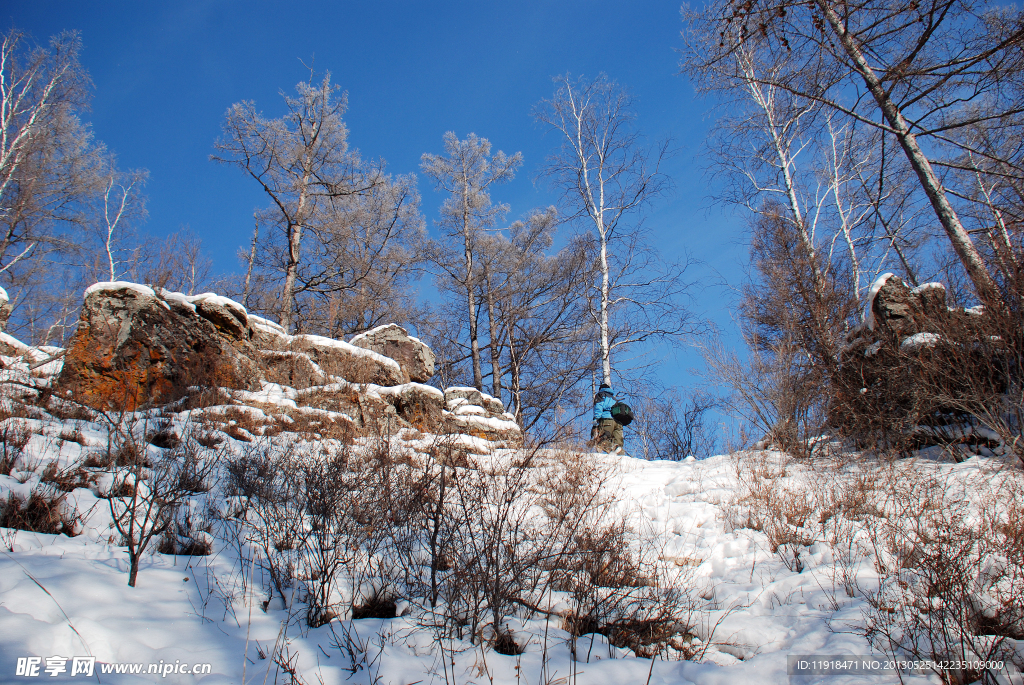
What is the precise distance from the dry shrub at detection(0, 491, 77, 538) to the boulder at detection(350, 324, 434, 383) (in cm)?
706

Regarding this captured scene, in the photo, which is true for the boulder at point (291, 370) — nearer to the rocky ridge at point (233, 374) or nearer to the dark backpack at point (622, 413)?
the rocky ridge at point (233, 374)

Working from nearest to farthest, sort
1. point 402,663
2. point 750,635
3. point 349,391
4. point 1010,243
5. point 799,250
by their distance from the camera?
point 402,663
point 750,635
point 1010,243
point 349,391
point 799,250

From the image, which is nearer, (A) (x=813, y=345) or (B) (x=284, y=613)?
(B) (x=284, y=613)

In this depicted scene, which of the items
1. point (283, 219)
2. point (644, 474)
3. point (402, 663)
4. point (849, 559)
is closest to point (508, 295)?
Answer: point (283, 219)

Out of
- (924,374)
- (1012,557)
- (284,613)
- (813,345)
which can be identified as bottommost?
(284,613)

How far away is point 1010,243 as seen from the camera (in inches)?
192

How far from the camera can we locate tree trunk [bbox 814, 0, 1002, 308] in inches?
194

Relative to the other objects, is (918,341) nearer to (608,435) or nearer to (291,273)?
(608,435)

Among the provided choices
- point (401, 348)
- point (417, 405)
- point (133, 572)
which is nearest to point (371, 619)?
point (133, 572)

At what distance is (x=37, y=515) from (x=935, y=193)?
921cm

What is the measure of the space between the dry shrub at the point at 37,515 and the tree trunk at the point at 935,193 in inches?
315

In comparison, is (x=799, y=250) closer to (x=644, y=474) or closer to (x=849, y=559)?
(x=644, y=474)

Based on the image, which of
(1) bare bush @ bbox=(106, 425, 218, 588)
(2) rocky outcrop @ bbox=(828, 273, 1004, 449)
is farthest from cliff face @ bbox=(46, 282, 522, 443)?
(2) rocky outcrop @ bbox=(828, 273, 1004, 449)

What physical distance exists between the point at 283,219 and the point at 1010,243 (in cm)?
1456
